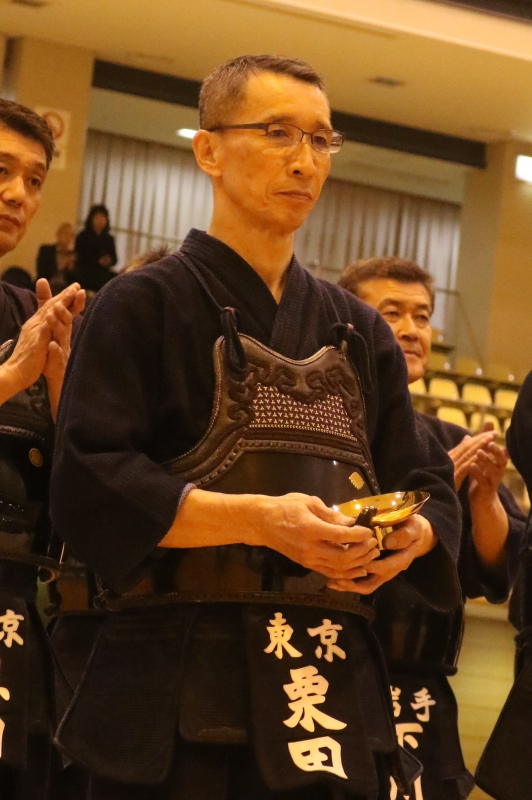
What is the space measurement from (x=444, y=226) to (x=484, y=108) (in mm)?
3777

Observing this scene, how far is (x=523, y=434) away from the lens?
2.79 metres

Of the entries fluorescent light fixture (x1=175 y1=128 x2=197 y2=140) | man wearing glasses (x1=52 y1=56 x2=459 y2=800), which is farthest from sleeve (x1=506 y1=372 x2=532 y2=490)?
fluorescent light fixture (x1=175 y1=128 x2=197 y2=140)

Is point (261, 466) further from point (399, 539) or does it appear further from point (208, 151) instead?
point (208, 151)

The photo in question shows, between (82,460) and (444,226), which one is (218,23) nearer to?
(444,226)

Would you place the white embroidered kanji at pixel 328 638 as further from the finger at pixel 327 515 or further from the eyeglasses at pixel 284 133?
the eyeglasses at pixel 284 133

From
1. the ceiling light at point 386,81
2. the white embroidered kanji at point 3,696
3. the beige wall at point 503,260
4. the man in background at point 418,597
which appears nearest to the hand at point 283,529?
the white embroidered kanji at point 3,696

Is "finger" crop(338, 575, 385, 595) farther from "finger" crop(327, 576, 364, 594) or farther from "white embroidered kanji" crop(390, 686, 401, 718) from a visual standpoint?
"white embroidered kanji" crop(390, 686, 401, 718)

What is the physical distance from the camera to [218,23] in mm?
11070

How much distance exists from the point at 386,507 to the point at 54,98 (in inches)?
436

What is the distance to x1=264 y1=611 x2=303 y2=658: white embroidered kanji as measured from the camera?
168cm

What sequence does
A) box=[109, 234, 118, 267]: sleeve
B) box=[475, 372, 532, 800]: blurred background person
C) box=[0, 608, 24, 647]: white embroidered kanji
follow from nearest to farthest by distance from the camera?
box=[0, 608, 24, 647]: white embroidered kanji < box=[475, 372, 532, 800]: blurred background person < box=[109, 234, 118, 267]: sleeve

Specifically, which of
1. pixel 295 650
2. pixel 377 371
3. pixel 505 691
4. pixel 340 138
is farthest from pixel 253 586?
pixel 505 691

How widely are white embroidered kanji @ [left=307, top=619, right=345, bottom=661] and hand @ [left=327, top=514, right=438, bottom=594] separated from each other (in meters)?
0.06

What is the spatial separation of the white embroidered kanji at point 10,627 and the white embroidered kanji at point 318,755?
822 mm
